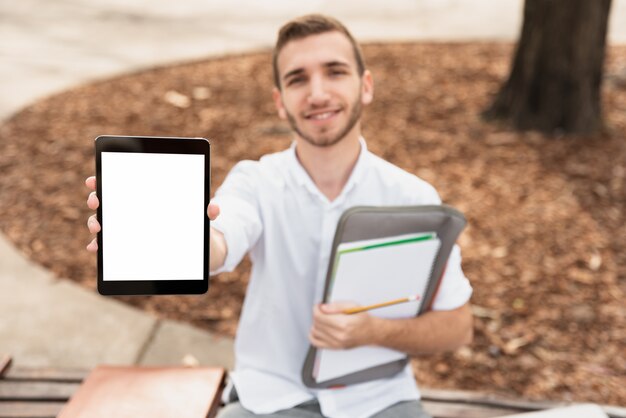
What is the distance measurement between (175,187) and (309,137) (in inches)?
28.1

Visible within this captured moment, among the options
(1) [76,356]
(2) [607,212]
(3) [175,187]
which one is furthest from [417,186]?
(2) [607,212]

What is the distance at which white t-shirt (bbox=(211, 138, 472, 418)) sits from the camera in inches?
96.4

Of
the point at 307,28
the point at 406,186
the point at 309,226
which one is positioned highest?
the point at 307,28

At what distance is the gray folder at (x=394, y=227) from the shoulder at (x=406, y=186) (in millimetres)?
169

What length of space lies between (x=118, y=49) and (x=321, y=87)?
6.94 meters

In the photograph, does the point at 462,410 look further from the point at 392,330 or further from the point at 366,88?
the point at 366,88

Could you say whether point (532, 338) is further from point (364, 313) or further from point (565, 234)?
point (364, 313)

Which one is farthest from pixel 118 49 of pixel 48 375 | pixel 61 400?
pixel 61 400

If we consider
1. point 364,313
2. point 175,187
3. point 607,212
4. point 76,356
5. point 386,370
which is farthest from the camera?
point 607,212

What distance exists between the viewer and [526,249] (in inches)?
186

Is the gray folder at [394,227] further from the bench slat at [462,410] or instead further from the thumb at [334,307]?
the bench slat at [462,410]

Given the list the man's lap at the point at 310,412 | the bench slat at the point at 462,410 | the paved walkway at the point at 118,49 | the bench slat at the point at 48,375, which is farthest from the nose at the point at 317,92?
the paved walkway at the point at 118,49

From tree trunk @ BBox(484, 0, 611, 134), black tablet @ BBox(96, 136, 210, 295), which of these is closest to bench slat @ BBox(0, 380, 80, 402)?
black tablet @ BBox(96, 136, 210, 295)

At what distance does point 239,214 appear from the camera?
2.35 metres
